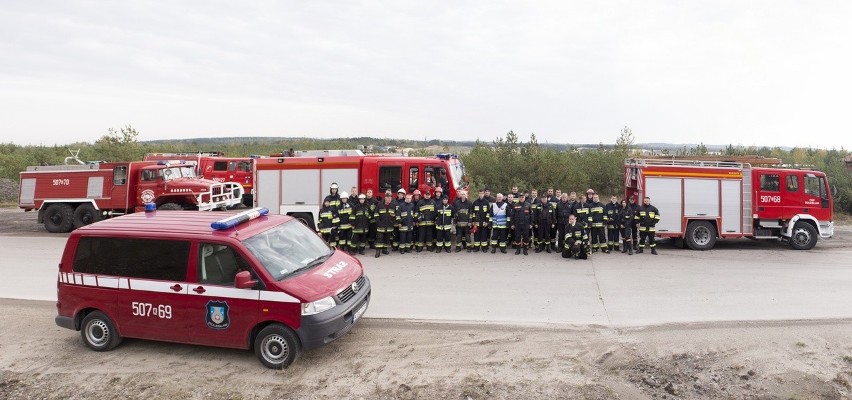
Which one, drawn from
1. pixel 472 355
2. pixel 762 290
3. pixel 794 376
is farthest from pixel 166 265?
pixel 762 290

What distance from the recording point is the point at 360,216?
12.5 metres

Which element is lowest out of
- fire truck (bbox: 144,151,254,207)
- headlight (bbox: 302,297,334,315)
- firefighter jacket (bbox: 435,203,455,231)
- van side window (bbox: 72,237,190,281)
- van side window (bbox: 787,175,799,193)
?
headlight (bbox: 302,297,334,315)

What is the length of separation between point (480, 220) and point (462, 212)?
473 mm

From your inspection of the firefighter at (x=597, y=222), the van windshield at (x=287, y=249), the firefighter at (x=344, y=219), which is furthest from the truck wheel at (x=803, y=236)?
the van windshield at (x=287, y=249)

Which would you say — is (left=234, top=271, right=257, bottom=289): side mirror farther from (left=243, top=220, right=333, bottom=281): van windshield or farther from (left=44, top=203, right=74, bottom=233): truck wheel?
(left=44, top=203, right=74, bottom=233): truck wheel

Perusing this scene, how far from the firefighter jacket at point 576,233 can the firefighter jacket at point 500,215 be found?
148 cm

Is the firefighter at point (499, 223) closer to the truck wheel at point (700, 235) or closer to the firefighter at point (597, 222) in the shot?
the firefighter at point (597, 222)

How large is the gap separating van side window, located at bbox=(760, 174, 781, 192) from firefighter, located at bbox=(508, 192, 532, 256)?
6.24 meters

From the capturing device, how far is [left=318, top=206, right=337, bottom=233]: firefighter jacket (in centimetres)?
1240

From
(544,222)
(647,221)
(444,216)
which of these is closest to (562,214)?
(544,222)

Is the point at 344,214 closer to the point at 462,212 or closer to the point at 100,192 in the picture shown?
the point at 462,212

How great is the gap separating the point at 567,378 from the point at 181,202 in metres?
15.0

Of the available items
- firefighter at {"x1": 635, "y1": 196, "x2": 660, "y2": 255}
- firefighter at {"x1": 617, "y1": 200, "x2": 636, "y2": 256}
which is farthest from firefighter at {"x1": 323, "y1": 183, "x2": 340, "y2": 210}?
firefighter at {"x1": 635, "y1": 196, "x2": 660, "y2": 255}

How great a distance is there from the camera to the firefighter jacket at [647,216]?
41.5 ft
